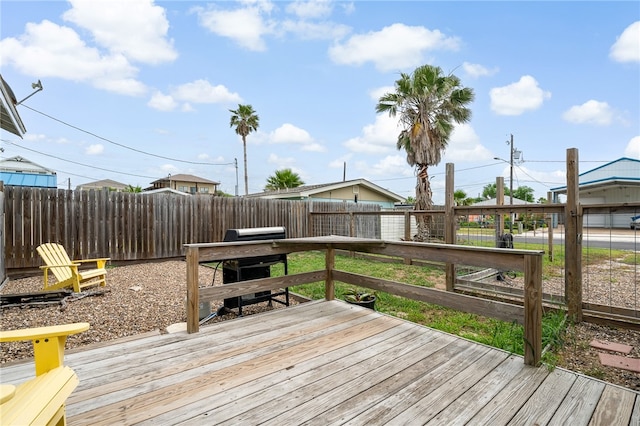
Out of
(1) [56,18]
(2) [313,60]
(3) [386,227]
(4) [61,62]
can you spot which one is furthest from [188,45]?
(3) [386,227]

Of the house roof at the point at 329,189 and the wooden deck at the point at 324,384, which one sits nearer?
the wooden deck at the point at 324,384

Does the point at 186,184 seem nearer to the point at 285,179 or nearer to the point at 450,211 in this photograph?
the point at 285,179

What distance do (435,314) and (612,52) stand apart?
1056 cm

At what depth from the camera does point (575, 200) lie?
143 inches

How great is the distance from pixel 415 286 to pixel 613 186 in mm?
23129

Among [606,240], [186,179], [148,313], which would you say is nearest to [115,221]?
[148,313]

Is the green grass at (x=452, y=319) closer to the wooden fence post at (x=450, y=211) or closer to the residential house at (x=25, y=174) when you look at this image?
the wooden fence post at (x=450, y=211)

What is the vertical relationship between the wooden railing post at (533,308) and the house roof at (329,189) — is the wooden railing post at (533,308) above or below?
below

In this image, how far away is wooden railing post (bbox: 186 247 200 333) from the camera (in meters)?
2.83

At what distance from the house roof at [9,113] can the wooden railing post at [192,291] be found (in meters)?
3.20

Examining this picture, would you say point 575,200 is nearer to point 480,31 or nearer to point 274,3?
point 480,31

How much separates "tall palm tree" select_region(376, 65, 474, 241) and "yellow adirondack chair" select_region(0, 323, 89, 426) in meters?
10.2

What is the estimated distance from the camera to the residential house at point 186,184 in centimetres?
3356

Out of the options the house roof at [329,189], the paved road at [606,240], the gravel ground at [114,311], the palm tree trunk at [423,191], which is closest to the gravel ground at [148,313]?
the gravel ground at [114,311]
